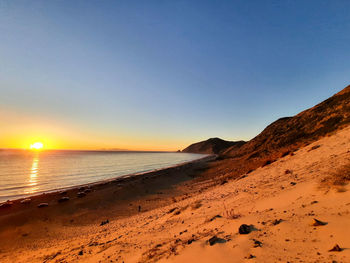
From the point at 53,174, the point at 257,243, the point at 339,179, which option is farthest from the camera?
the point at 53,174

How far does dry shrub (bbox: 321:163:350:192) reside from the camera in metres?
6.16

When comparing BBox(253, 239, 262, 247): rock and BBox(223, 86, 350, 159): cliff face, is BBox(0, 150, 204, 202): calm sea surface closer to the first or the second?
BBox(253, 239, 262, 247): rock

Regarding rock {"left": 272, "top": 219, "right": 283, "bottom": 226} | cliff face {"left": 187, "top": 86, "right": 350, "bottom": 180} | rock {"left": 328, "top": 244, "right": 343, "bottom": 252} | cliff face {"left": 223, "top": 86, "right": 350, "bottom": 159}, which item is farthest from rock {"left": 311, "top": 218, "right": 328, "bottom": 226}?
cliff face {"left": 223, "top": 86, "right": 350, "bottom": 159}

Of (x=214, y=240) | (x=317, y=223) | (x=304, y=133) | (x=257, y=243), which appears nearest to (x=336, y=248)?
(x=317, y=223)

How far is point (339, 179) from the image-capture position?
663cm

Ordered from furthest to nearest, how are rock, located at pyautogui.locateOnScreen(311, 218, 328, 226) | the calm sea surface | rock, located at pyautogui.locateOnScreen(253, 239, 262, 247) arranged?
1. the calm sea surface
2. rock, located at pyautogui.locateOnScreen(311, 218, 328, 226)
3. rock, located at pyautogui.locateOnScreen(253, 239, 262, 247)

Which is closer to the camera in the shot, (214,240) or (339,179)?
(214,240)

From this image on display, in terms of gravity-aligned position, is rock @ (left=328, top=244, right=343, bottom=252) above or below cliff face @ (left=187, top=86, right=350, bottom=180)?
below

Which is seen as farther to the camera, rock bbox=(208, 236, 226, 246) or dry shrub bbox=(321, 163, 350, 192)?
dry shrub bbox=(321, 163, 350, 192)

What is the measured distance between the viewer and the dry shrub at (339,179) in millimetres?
6160

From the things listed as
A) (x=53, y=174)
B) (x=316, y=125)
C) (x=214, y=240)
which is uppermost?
(x=316, y=125)

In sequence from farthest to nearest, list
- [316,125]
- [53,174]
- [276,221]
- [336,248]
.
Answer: [53,174], [316,125], [276,221], [336,248]

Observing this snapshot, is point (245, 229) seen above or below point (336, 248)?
below

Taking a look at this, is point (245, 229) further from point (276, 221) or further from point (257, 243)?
point (276, 221)
